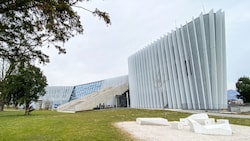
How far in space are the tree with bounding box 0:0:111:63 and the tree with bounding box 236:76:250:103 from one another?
3203 cm

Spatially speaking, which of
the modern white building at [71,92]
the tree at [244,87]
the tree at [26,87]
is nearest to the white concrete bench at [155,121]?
the tree at [26,87]

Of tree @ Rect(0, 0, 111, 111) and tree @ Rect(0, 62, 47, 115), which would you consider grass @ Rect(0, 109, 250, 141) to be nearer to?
tree @ Rect(0, 0, 111, 111)

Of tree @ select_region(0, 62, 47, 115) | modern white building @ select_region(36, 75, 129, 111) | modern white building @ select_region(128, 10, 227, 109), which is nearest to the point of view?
modern white building @ select_region(128, 10, 227, 109)

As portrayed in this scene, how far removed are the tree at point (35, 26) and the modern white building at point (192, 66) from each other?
893 inches

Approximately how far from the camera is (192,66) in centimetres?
2744

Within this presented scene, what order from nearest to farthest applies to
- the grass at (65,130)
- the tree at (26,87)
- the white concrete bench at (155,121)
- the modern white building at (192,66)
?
the grass at (65,130) → the white concrete bench at (155,121) → the modern white building at (192,66) → the tree at (26,87)

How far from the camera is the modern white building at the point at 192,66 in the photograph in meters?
25.8

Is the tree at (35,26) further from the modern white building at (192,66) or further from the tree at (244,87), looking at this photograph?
the tree at (244,87)

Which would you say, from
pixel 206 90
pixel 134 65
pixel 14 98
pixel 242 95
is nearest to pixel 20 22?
pixel 206 90

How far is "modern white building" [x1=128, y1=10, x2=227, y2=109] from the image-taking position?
25.8 meters

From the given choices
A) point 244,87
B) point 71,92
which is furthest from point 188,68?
point 71,92

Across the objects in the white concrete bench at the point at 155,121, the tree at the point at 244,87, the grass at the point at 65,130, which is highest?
the tree at the point at 244,87

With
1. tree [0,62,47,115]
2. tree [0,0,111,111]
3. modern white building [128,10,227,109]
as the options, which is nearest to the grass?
tree [0,0,111,111]

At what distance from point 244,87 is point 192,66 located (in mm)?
10334
